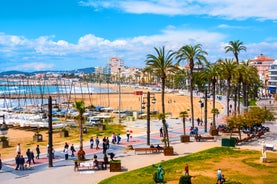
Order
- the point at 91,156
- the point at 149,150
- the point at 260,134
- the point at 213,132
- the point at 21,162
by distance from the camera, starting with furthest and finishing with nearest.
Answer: the point at 213,132 < the point at 260,134 < the point at 149,150 < the point at 91,156 < the point at 21,162

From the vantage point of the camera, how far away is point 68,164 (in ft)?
98.7

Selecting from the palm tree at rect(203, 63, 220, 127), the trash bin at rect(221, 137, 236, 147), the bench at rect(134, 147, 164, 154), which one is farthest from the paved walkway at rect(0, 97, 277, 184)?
the palm tree at rect(203, 63, 220, 127)

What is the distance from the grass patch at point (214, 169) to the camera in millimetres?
24016

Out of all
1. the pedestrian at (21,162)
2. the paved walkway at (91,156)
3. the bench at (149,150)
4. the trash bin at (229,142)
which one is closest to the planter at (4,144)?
the paved walkway at (91,156)

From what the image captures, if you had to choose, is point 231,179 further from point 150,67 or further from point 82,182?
point 150,67

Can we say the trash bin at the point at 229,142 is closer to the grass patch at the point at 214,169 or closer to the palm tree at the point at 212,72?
the grass patch at the point at 214,169

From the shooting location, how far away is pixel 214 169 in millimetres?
26969

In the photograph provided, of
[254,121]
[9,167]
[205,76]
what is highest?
[205,76]

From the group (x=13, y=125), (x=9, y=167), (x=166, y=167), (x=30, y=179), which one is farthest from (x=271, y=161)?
(x=13, y=125)

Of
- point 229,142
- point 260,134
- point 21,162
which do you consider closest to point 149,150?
point 229,142

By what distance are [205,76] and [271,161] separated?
2205 centimetres

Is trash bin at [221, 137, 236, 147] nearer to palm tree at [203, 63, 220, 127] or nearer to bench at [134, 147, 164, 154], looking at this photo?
bench at [134, 147, 164, 154]

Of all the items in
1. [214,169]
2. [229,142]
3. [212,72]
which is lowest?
[214,169]

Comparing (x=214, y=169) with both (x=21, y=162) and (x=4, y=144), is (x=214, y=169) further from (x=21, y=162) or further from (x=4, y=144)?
(x=4, y=144)
